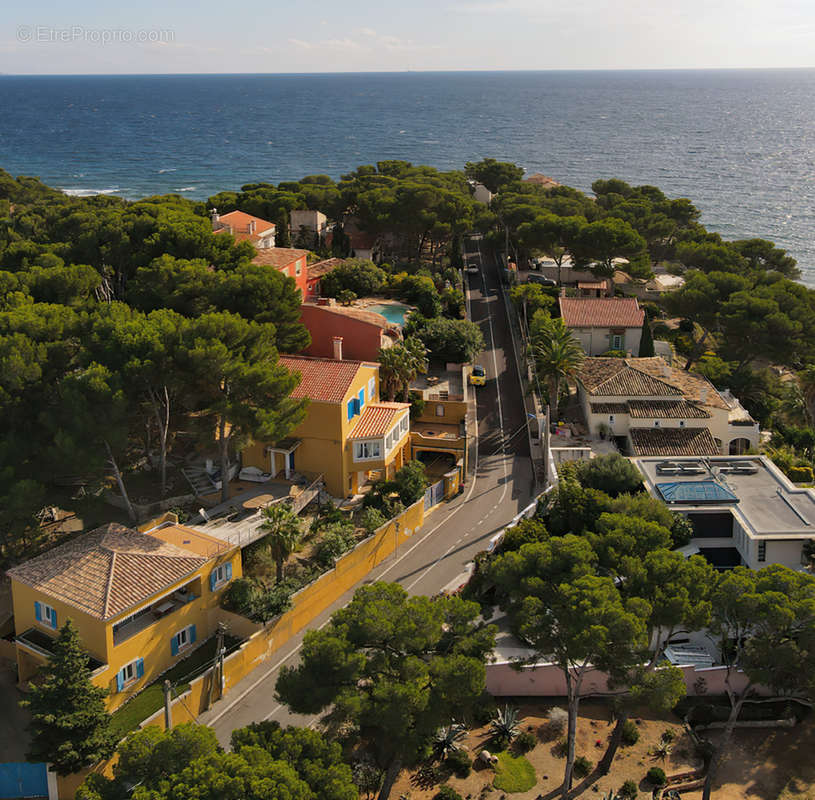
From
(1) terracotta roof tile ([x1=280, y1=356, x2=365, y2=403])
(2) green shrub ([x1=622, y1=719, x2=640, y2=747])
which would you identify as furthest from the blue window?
(2) green shrub ([x1=622, y1=719, x2=640, y2=747])

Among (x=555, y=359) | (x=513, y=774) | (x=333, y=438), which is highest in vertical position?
(x=555, y=359)

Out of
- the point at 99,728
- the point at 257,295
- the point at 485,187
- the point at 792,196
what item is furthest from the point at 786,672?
the point at 792,196

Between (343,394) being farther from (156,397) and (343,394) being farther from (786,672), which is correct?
(786,672)

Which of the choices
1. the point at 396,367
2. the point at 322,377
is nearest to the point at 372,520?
the point at 322,377

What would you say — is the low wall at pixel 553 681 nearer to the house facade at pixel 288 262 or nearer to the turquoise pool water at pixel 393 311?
the turquoise pool water at pixel 393 311

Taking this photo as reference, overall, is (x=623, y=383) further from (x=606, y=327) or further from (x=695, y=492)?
(x=606, y=327)

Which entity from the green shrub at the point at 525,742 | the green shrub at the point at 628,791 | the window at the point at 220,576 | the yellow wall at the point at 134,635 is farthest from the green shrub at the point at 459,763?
the window at the point at 220,576

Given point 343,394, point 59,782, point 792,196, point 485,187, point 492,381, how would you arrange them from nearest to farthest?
point 59,782
point 343,394
point 492,381
point 485,187
point 792,196
